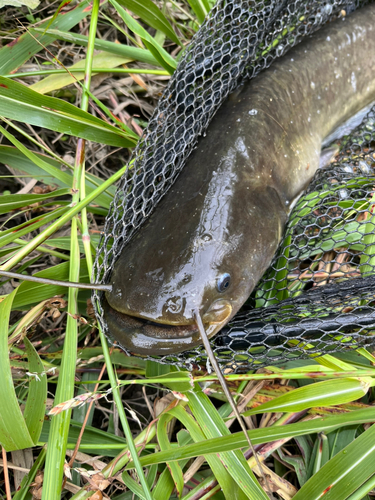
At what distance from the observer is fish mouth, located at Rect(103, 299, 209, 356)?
106 cm

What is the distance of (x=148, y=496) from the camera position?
3.31ft

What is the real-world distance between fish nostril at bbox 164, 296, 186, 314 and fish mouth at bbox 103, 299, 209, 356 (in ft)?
0.18

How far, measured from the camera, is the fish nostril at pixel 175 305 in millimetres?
1037

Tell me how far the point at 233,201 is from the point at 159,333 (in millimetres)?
458

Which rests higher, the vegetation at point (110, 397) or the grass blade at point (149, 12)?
the grass blade at point (149, 12)

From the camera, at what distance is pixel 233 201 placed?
4.04ft

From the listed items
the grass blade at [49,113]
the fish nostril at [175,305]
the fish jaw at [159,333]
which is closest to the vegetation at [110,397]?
the grass blade at [49,113]

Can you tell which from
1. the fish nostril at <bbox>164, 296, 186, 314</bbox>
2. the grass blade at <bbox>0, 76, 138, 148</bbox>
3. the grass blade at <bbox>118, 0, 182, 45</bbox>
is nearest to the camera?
the fish nostril at <bbox>164, 296, 186, 314</bbox>

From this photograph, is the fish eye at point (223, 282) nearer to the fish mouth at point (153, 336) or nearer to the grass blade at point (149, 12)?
the fish mouth at point (153, 336)

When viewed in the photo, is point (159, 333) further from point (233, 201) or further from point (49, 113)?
point (49, 113)

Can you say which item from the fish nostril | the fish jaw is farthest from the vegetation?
the fish nostril

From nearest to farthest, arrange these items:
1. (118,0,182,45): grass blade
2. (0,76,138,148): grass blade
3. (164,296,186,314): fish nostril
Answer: (164,296,186,314): fish nostril, (0,76,138,148): grass blade, (118,0,182,45): grass blade

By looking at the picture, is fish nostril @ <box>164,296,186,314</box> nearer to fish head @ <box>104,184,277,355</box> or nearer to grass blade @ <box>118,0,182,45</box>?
fish head @ <box>104,184,277,355</box>

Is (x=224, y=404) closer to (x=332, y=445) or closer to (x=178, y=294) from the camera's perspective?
(x=332, y=445)
